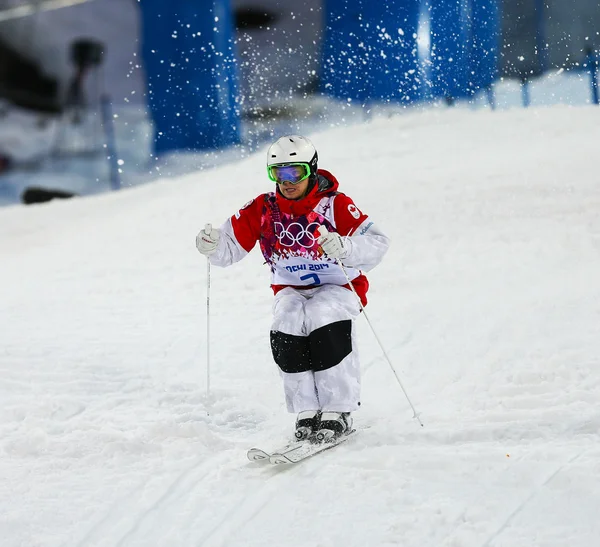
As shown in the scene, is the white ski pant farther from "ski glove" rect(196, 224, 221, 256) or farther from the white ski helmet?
the white ski helmet

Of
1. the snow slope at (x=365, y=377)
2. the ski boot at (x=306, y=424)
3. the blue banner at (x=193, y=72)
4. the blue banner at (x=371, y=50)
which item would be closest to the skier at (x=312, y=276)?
the ski boot at (x=306, y=424)

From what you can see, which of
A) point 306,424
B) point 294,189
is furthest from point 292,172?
point 306,424

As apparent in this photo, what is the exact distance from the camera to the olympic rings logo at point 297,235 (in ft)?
10.1

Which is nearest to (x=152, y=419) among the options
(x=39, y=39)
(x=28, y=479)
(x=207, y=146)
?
(x=28, y=479)

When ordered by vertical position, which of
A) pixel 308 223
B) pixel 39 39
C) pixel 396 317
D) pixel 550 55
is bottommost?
pixel 396 317

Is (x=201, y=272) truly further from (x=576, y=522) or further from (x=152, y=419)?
(x=576, y=522)

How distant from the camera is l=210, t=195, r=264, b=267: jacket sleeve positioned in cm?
323

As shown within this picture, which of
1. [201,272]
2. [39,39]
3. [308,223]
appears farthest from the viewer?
[39,39]

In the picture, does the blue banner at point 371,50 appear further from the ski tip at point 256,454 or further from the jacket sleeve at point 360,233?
the ski tip at point 256,454

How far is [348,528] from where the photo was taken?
7.22 ft

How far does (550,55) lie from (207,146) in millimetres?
4346

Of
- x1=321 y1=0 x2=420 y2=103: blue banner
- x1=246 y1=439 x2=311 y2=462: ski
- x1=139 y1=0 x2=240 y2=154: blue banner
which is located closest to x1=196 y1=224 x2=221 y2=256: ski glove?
x1=246 y1=439 x2=311 y2=462: ski

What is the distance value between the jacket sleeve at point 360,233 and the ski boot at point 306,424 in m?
0.58

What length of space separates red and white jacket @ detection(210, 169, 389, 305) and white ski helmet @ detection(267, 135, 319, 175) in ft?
0.36
